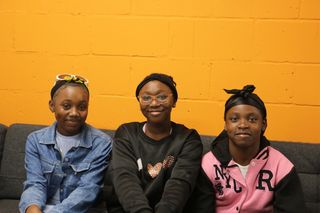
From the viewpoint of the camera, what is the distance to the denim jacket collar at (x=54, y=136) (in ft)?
7.34

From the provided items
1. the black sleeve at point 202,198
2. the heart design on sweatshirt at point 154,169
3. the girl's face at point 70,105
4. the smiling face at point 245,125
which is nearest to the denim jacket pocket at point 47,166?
the girl's face at point 70,105

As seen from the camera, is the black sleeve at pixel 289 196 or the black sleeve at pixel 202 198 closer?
the black sleeve at pixel 289 196

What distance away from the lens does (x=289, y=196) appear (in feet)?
6.37

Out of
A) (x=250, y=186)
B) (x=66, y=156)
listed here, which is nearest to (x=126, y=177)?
(x=66, y=156)

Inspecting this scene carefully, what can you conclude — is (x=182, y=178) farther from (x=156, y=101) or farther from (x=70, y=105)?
(x=70, y=105)

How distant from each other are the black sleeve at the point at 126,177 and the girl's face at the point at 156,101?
20cm

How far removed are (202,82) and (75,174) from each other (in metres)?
0.98

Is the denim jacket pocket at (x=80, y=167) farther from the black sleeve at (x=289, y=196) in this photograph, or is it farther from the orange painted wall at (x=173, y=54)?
the black sleeve at (x=289, y=196)

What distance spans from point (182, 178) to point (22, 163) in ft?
3.41

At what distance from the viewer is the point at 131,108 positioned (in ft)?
8.91

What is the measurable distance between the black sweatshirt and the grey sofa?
0.92ft

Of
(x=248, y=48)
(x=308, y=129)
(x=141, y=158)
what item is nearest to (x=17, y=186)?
(x=141, y=158)

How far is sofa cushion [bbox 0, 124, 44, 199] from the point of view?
2.44 metres

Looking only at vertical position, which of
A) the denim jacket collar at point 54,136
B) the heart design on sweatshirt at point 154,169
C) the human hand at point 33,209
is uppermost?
the denim jacket collar at point 54,136
